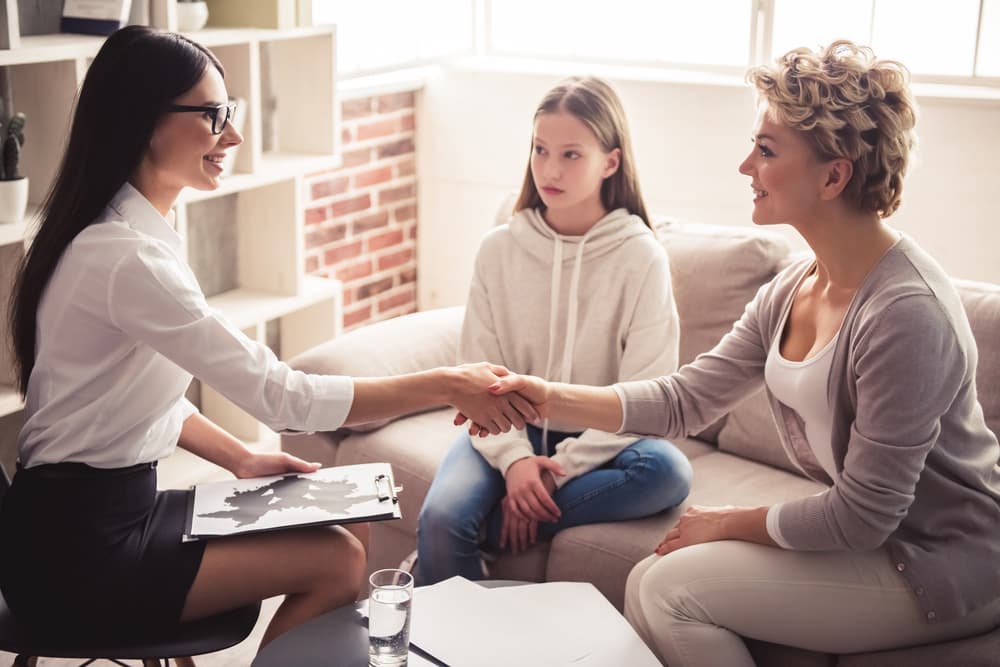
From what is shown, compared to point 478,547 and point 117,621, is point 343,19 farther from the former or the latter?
point 117,621

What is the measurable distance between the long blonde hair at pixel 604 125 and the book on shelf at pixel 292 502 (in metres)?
0.87

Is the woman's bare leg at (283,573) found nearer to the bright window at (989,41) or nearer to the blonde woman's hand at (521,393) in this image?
the blonde woman's hand at (521,393)

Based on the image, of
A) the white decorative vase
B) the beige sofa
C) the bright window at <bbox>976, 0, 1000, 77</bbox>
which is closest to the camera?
the beige sofa

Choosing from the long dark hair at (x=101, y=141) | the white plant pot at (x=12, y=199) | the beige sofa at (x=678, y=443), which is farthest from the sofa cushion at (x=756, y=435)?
the white plant pot at (x=12, y=199)

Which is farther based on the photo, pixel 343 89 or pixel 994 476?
pixel 343 89

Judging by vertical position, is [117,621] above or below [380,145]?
below

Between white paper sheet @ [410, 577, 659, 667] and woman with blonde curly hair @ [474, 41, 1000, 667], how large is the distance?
0.17 m

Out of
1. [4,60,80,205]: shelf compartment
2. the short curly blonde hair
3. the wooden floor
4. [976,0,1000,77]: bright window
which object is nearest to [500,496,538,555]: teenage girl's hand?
the wooden floor

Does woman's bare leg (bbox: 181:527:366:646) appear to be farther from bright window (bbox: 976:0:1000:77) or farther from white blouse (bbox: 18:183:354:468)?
bright window (bbox: 976:0:1000:77)

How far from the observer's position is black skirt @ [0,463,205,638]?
1.74 m

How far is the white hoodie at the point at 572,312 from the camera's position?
235 centimetres

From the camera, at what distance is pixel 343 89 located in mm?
3914

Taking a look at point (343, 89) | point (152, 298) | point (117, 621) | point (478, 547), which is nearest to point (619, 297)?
point (478, 547)

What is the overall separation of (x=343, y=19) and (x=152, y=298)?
242cm
